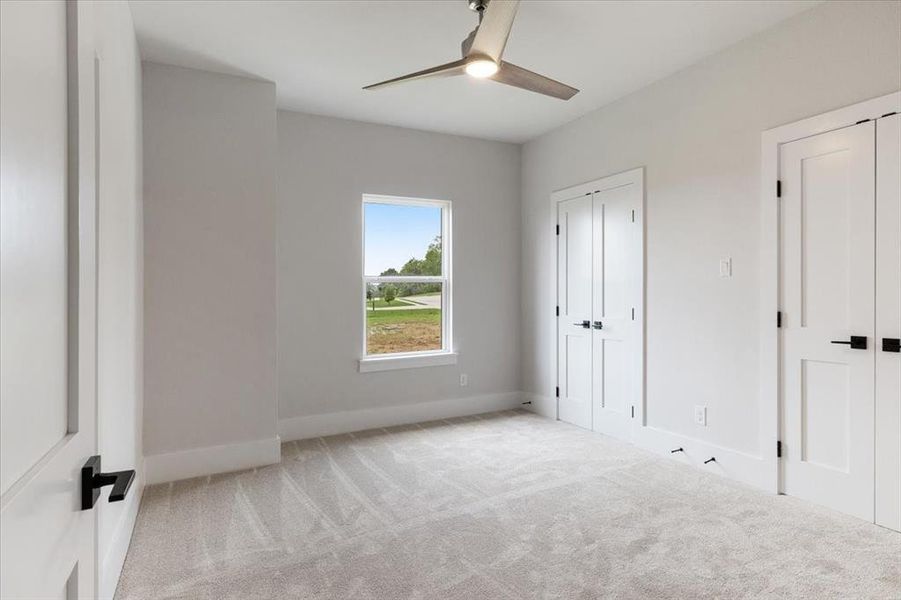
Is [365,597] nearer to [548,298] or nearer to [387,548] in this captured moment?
[387,548]

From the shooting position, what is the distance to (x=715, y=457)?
332 cm

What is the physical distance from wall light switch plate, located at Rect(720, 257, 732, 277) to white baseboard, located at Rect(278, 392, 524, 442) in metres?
2.62

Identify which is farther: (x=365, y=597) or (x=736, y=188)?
(x=736, y=188)

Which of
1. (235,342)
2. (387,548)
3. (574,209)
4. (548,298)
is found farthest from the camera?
(548,298)

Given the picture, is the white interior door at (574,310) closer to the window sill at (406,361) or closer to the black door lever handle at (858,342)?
the window sill at (406,361)

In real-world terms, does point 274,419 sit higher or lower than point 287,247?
lower

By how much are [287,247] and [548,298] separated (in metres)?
2.61

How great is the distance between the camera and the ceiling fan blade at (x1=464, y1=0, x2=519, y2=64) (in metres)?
2.01

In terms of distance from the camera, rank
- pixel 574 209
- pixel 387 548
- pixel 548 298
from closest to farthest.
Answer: pixel 387 548
pixel 574 209
pixel 548 298

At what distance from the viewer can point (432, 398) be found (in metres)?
4.86

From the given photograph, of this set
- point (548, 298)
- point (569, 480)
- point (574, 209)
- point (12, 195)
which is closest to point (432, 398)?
point (548, 298)

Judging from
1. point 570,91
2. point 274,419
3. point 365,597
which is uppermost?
point 570,91

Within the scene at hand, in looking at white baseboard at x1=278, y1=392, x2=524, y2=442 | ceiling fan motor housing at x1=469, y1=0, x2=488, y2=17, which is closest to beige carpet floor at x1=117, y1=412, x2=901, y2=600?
white baseboard at x1=278, y1=392, x2=524, y2=442

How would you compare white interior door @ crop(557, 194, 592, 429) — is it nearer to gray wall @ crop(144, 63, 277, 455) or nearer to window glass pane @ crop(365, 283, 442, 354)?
window glass pane @ crop(365, 283, 442, 354)
